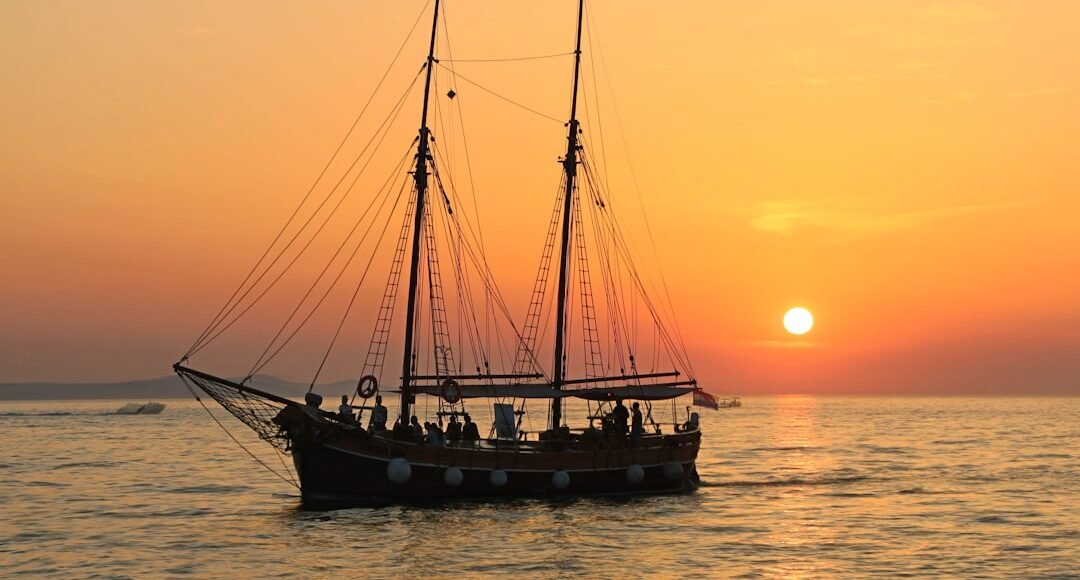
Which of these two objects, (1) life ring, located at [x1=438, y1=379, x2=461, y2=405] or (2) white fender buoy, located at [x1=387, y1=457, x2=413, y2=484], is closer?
(2) white fender buoy, located at [x1=387, y1=457, x2=413, y2=484]

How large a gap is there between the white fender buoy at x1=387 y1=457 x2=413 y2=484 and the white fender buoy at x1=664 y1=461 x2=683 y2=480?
15.1 metres

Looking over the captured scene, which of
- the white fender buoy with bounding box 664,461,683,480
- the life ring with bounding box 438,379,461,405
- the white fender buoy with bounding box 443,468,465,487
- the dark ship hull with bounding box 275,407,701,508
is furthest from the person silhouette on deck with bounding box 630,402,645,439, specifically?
the white fender buoy with bounding box 443,468,465,487

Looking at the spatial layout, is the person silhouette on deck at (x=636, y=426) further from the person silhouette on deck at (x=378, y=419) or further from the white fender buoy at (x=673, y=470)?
the person silhouette on deck at (x=378, y=419)

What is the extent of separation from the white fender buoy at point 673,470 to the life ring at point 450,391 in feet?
38.6

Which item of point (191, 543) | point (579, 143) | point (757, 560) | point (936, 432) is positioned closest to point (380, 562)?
point (191, 543)

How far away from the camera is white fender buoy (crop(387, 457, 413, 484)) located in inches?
2015

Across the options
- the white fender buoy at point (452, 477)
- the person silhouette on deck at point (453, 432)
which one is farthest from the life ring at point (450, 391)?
the white fender buoy at point (452, 477)

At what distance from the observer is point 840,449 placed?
4668 inches

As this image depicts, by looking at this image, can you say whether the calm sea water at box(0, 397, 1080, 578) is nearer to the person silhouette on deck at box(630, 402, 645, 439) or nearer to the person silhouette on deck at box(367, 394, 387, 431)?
the person silhouette on deck at box(630, 402, 645, 439)

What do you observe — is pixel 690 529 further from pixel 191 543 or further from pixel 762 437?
pixel 762 437

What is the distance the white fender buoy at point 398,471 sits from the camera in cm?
5119

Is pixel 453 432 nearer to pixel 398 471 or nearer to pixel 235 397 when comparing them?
pixel 398 471

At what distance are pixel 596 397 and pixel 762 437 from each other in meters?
97.8

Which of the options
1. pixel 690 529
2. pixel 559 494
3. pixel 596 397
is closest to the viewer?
pixel 690 529
